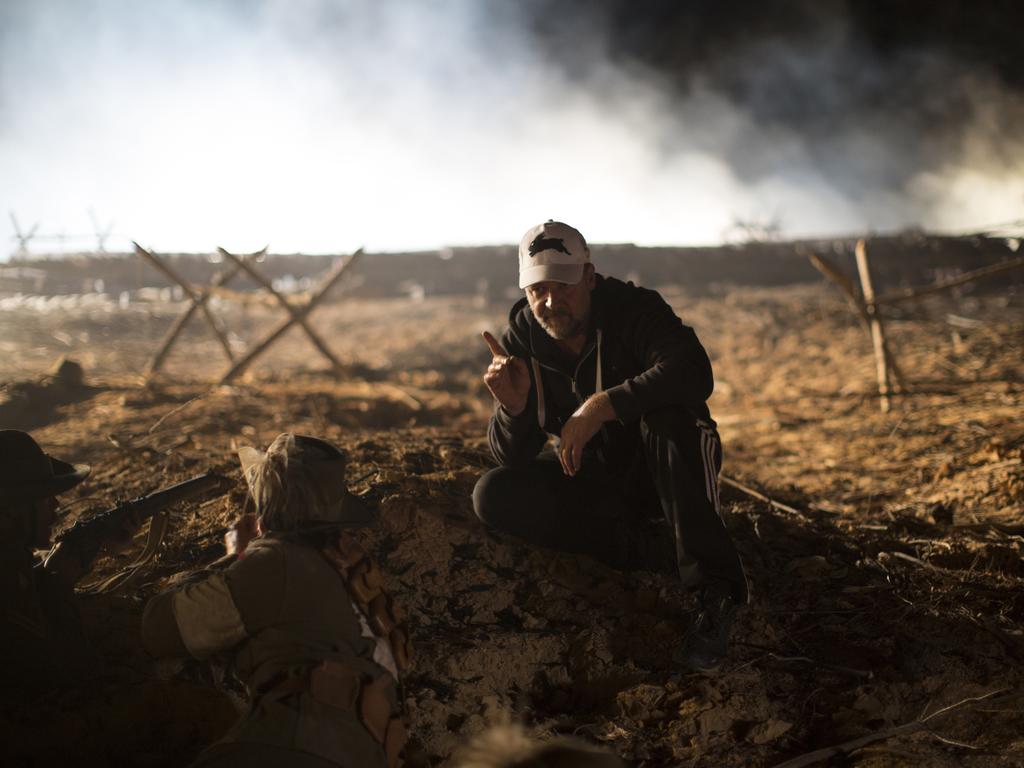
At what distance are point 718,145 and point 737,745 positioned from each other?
17.3 m

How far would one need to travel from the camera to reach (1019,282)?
470 inches

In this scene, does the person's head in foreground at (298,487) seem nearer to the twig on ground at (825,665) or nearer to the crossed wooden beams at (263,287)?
the twig on ground at (825,665)

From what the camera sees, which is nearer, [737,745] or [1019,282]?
[737,745]

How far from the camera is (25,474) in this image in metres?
2.27

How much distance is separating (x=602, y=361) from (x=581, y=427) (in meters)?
0.42

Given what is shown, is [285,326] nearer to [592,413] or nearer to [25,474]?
[25,474]

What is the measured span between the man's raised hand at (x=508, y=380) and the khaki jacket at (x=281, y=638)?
122 cm

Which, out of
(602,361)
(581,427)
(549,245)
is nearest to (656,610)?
(581,427)

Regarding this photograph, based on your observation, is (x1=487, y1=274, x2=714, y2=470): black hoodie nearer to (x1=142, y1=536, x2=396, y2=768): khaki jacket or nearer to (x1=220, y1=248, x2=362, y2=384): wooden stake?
(x1=142, y1=536, x2=396, y2=768): khaki jacket

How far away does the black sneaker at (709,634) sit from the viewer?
2.45 meters

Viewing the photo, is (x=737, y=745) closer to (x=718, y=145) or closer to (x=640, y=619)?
(x=640, y=619)

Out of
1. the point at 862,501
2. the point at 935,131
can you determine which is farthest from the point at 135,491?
the point at 935,131

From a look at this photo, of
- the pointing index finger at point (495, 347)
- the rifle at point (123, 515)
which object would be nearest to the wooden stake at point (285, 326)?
the rifle at point (123, 515)

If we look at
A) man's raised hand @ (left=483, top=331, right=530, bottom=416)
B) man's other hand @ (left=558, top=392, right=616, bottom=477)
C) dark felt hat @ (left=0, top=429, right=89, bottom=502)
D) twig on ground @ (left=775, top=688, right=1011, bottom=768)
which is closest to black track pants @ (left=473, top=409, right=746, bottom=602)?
man's other hand @ (left=558, top=392, right=616, bottom=477)
